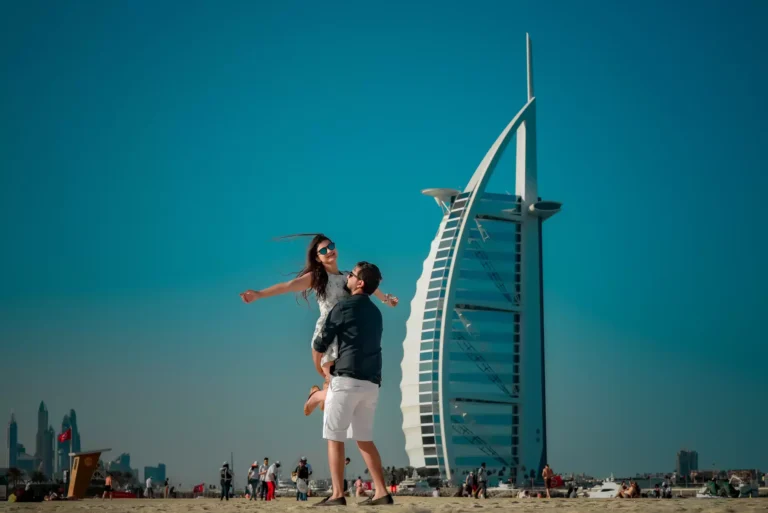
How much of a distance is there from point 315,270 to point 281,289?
0.47 meters

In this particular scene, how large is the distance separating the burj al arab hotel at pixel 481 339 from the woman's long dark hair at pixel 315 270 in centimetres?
8461

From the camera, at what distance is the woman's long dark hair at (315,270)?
381 inches

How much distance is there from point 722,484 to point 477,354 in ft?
243

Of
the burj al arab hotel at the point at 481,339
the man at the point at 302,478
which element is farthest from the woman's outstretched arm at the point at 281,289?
the burj al arab hotel at the point at 481,339

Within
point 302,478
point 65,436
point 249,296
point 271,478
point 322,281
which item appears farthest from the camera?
point 65,436

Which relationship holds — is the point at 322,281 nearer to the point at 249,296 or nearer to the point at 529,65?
the point at 249,296

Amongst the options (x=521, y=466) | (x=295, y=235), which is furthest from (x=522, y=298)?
(x=295, y=235)

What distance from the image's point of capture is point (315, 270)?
9695 millimetres

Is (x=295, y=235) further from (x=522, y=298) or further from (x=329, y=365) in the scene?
(x=522, y=298)

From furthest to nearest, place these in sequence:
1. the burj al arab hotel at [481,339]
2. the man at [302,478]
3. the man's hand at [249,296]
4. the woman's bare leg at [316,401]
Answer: the burj al arab hotel at [481,339], the man at [302,478], the woman's bare leg at [316,401], the man's hand at [249,296]

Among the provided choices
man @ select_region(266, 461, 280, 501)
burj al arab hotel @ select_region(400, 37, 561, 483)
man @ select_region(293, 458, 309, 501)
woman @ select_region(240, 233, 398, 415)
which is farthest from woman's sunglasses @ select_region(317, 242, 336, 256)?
burj al arab hotel @ select_region(400, 37, 561, 483)

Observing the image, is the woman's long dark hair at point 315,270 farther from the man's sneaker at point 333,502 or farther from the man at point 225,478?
the man at point 225,478

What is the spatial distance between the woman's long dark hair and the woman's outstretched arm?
6 centimetres

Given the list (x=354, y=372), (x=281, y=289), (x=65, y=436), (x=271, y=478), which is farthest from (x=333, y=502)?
(x=65, y=436)
